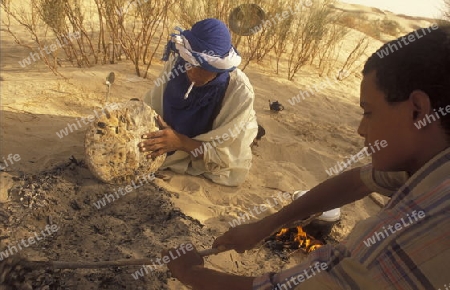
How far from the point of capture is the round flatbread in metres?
3.22

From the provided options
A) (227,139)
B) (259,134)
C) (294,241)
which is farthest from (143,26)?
(294,241)

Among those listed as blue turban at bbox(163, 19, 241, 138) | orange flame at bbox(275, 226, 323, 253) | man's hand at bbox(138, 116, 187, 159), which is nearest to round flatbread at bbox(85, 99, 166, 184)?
man's hand at bbox(138, 116, 187, 159)

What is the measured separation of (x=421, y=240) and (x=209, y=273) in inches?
32.8

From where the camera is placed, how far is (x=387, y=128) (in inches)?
52.6

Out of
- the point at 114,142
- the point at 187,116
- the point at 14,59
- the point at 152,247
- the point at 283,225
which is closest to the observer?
the point at 283,225

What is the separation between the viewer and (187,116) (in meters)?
3.64

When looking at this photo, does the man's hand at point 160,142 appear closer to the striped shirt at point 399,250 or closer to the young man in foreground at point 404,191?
the young man in foreground at point 404,191

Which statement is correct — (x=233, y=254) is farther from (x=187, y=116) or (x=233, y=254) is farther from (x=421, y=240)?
(x=421, y=240)

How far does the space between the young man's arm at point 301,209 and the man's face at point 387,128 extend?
2.02 ft

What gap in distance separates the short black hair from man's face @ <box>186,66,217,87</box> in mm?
2114

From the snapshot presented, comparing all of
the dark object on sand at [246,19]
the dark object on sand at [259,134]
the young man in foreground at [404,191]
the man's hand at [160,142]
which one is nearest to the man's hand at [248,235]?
the young man in foreground at [404,191]

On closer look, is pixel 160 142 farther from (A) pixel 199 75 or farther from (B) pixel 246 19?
(B) pixel 246 19

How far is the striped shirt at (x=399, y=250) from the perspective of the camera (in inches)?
42.1

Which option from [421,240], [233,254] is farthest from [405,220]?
[233,254]
